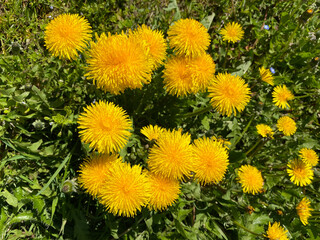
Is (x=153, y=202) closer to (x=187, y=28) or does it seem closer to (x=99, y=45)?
(x=99, y=45)

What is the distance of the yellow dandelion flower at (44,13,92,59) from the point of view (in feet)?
6.18

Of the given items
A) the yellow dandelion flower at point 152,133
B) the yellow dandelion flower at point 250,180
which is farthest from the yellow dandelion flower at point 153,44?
the yellow dandelion flower at point 250,180

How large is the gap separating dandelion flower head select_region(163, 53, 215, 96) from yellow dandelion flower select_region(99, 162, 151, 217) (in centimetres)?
78

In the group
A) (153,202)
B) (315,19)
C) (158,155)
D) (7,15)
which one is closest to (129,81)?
(158,155)

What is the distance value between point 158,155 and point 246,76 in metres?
1.88

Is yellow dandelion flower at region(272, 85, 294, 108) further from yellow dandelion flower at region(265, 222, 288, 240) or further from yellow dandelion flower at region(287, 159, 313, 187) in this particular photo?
yellow dandelion flower at region(265, 222, 288, 240)

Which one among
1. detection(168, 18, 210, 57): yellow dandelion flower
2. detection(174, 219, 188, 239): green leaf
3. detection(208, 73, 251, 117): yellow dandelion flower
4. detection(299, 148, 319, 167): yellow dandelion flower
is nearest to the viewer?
detection(168, 18, 210, 57): yellow dandelion flower

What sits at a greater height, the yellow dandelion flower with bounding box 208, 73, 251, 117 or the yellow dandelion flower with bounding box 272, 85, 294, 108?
the yellow dandelion flower with bounding box 272, 85, 294, 108

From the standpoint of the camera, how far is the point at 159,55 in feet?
6.66

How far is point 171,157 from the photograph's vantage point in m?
1.89

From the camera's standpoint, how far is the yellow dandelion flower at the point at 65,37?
1883 millimetres

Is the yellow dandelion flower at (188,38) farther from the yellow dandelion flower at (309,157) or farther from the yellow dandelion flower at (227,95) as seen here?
the yellow dandelion flower at (309,157)

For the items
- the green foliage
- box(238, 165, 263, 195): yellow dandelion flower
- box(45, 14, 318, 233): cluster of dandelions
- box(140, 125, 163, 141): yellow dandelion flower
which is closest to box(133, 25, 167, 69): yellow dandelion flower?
box(45, 14, 318, 233): cluster of dandelions

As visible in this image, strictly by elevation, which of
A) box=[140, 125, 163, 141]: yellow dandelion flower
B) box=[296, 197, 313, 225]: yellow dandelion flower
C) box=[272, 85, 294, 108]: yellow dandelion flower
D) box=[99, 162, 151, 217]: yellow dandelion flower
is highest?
box=[272, 85, 294, 108]: yellow dandelion flower
